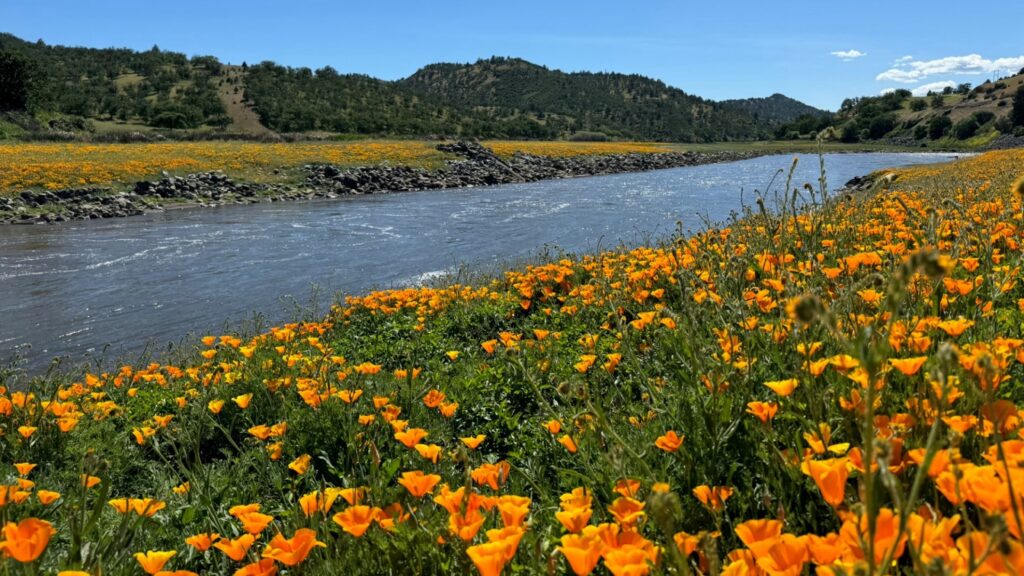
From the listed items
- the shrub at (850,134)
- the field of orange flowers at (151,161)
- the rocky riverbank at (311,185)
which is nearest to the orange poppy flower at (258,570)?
the rocky riverbank at (311,185)

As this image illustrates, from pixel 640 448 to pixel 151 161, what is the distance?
105 ft

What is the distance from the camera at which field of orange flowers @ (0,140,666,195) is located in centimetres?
2362

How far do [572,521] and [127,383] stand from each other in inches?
195

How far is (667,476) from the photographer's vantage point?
2119 mm

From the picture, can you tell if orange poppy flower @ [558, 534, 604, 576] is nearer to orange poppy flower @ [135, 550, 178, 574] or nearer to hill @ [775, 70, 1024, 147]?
orange poppy flower @ [135, 550, 178, 574]

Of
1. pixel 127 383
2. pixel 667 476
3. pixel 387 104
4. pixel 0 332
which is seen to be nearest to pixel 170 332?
pixel 0 332

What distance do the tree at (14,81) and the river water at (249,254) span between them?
112 feet

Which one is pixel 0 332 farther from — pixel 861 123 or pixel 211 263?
pixel 861 123

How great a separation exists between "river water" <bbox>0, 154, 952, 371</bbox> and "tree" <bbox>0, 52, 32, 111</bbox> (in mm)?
34079

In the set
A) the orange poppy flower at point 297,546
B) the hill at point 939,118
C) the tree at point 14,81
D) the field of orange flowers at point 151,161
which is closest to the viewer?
the orange poppy flower at point 297,546

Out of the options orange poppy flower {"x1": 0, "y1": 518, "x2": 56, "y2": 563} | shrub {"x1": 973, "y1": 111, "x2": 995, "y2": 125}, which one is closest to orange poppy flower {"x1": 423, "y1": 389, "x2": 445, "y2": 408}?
orange poppy flower {"x1": 0, "y1": 518, "x2": 56, "y2": 563}

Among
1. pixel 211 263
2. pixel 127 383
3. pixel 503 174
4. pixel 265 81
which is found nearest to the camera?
pixel 127 383

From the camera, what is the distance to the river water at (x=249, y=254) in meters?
9.55

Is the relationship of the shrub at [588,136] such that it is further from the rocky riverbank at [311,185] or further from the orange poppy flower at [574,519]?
the orange poppy flower at [574,519]
